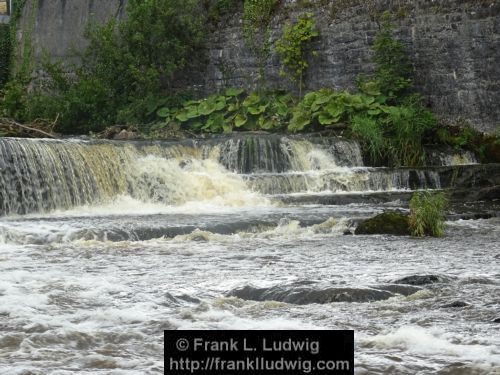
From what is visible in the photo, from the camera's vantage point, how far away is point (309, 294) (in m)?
7.12

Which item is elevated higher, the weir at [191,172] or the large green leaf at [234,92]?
the large green leaf at [234,92]

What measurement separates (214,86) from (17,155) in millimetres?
8103

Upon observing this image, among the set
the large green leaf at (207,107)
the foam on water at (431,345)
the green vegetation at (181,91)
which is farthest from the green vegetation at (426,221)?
the large green leaf at (207,107)

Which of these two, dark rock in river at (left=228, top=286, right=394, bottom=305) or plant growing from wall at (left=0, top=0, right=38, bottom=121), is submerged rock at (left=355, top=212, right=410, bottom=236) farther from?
plant growing from wall at (left=0, top=0, right=38, bottom=121)

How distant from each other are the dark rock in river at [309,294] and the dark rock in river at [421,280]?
474mm

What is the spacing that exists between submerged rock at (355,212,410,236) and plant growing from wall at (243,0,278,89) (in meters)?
9.97

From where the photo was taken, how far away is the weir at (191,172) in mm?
14391

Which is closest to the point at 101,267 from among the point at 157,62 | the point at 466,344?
the point at 466,344

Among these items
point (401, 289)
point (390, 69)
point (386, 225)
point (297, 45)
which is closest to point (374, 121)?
point (390, 69)

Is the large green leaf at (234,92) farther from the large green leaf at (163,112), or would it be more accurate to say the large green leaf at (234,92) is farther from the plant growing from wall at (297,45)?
the large green leaf at (163,112)

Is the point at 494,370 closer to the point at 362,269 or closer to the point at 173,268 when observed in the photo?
the point at 362,269

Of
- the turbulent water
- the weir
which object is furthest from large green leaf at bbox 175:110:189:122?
the turbulent water

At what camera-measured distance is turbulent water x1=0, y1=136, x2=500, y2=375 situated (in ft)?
18.7

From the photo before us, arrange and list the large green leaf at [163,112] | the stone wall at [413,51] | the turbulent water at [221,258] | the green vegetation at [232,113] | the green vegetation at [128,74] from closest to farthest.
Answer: the turbulent water at [221,258]
the stone wall at [413,51]
the green vegetation at [232,113]
the green vegetation at [128,74]
the large green leaf at [163,112]
